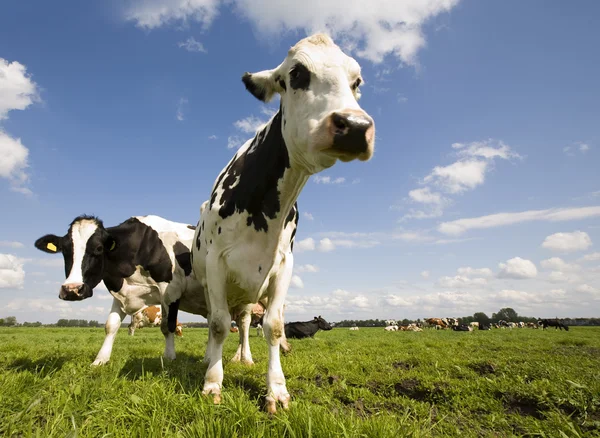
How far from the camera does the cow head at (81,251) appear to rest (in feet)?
18.0

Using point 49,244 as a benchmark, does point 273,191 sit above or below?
above

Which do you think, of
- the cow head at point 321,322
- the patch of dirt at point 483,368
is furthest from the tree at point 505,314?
the patch of dirt at point 483,368

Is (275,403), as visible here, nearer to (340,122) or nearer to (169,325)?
(340,122)

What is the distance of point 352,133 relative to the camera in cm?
250

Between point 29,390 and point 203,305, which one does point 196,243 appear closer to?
point 203,305

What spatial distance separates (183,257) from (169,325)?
1.27m

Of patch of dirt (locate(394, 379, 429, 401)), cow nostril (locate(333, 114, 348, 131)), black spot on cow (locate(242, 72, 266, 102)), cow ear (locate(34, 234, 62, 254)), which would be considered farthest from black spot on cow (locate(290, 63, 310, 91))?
cow ear (locate(34, 234, 62, 254))

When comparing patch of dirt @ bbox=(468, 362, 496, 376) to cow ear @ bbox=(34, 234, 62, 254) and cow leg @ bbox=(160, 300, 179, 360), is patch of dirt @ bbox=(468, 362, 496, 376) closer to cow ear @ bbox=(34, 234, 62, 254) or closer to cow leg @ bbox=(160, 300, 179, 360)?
cow leg @ bbox=(160, 300, 179, 360)

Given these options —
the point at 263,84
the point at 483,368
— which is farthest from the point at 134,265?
the point at 483,368

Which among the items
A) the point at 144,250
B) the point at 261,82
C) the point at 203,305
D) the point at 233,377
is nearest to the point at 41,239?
the point at 144,250

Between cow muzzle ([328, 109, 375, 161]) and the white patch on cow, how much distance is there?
487 cm

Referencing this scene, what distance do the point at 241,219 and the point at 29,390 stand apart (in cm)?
249

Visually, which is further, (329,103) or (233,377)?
(233,377)

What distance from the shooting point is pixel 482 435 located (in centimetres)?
308
